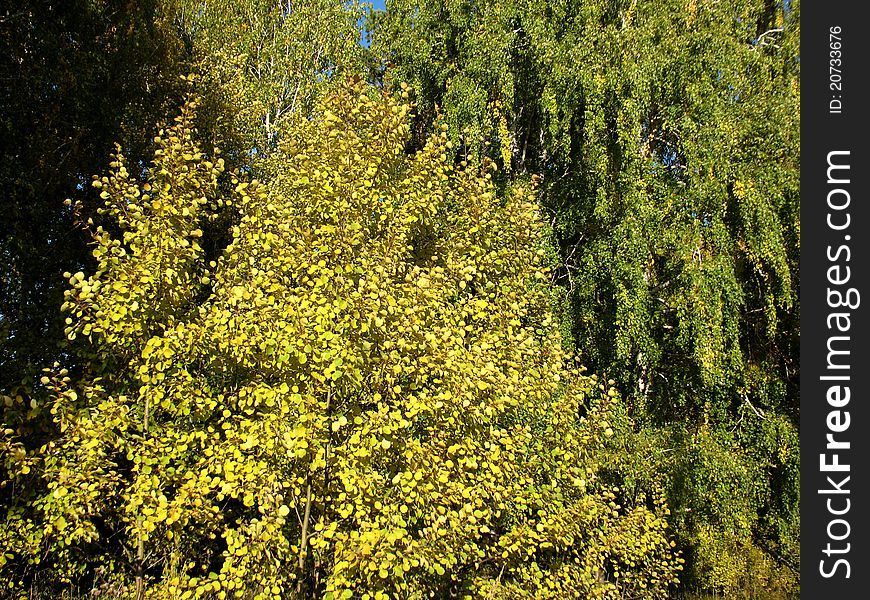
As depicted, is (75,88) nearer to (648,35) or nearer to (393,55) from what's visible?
(393,55)

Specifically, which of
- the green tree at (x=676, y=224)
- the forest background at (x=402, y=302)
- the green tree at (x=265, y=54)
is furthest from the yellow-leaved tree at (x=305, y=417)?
the green tree at (x=265, y=54)

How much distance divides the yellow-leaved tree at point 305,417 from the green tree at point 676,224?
339 cm

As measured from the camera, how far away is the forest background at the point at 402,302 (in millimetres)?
4172

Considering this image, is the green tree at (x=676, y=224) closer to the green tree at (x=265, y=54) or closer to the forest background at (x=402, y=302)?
the forest background at (x=402, y=302)

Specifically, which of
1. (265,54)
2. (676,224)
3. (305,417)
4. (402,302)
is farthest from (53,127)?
(676,224)

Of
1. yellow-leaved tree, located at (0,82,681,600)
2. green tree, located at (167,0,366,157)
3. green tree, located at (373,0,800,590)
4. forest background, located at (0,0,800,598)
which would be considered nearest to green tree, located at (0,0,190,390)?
forest background, located at (0,0,800,598)

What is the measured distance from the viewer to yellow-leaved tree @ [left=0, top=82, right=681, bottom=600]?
12.8ft

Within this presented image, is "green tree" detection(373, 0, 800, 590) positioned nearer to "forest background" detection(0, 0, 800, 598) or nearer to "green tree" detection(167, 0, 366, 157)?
"forest background" detection(0, 0, 800, 598)

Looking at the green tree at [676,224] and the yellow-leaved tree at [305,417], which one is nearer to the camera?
the yellow-leaved tree at [305,417]

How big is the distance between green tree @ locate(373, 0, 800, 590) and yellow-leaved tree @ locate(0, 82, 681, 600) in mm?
3394

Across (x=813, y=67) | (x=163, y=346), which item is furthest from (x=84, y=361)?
(x=813, y=67)

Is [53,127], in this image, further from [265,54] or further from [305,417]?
[305,417]

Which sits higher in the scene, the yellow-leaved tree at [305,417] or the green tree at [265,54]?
the green tree at [265,54]

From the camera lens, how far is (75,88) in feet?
27.0
